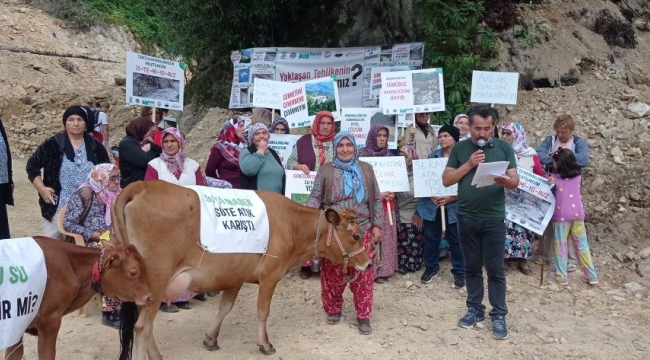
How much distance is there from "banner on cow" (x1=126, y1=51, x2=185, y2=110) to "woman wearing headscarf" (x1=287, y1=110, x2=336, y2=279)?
261cm

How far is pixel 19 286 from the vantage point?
161 inches

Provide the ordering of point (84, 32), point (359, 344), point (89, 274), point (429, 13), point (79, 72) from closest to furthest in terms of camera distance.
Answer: point (89, 274) < point (359, 344) < point (429, 13) < point (79, 72) < point (84, 32)

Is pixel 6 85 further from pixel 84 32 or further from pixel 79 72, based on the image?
pixel 84 32

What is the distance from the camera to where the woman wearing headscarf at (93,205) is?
228 inches

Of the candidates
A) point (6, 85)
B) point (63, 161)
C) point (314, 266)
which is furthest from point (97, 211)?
point (6, 85)

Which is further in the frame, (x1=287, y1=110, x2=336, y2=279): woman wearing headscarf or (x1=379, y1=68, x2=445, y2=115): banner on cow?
(x1=379, y1=68, x2=445, y2=115): banner on cow

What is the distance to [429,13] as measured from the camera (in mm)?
11445

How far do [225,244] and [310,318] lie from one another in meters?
1.75

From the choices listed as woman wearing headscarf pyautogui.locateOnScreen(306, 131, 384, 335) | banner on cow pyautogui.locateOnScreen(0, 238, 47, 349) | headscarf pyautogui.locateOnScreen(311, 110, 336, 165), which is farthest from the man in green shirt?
banner on cow pyautogui.locateOnScreen(0, 238, 47, 349)

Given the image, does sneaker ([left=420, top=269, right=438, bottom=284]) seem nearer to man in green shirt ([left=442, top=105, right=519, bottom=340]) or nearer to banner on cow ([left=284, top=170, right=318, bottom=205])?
man in green shirt ([left=442, top=105, right=519, bottom=340])

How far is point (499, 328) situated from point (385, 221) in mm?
1933

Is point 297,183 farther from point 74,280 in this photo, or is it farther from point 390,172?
point 74,280

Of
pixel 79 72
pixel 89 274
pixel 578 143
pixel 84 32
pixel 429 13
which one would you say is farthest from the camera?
pixel 84 32

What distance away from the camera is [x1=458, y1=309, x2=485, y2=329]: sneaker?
6.23 meters
